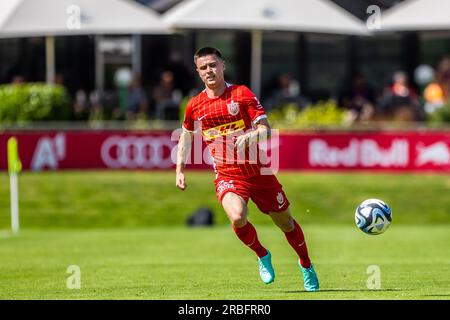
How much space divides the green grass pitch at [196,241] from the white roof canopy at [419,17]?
12.0 feet

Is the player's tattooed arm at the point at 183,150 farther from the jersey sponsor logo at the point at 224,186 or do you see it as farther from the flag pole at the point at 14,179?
the flag pole at the point at 14,179

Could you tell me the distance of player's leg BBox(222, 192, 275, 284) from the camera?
39.6 feet

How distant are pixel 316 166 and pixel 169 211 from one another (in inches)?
135

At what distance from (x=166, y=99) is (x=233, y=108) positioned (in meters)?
18.6

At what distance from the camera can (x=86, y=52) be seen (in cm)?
3447

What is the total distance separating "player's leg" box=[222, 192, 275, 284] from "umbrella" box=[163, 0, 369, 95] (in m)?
15.6

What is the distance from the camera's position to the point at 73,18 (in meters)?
27.8

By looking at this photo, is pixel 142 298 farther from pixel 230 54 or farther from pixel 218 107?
pixel 230 54

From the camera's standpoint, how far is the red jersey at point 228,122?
39.9ft

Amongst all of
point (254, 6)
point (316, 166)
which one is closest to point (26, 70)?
point (254, 6)

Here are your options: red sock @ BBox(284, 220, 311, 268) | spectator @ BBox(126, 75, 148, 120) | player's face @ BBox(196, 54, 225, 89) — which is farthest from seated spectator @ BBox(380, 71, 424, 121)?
player's face @ BBox(196, 54, 225, 89)

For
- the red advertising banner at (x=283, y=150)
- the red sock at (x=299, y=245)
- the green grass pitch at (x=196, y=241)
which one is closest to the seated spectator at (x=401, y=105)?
the red advertising banner at (x=283, y=150)

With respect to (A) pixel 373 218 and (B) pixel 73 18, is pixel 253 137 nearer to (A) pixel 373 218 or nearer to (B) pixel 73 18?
(A) pixel 373 218
